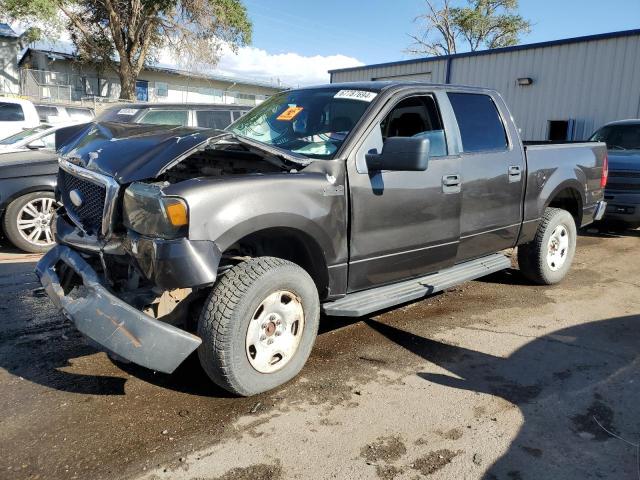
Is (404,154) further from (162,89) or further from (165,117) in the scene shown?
(162,89)

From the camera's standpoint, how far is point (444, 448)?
2801 mm

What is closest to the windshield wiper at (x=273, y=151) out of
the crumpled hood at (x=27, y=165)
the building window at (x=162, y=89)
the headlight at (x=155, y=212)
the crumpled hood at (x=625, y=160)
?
the headlight at (x=155, y=212)

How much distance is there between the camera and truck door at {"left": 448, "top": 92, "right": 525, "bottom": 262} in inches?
175

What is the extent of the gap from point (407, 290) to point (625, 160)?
630cm

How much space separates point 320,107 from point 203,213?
1.69 metres

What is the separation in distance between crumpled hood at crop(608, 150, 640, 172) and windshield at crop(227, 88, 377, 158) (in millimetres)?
6243

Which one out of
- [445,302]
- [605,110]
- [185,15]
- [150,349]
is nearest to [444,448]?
[150,349]

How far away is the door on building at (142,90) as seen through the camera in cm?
3581

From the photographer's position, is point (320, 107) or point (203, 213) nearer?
point (203, 213)

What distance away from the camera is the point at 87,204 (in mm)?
3438

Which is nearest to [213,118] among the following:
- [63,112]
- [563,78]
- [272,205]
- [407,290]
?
[407,290]

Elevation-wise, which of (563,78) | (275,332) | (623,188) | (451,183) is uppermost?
(563,78)

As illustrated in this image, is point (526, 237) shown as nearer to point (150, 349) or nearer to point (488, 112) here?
point (488, 112)

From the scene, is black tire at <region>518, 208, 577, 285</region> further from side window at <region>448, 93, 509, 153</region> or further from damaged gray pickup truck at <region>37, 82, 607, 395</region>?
side window at <region>448, 93, 509, 153</region>
